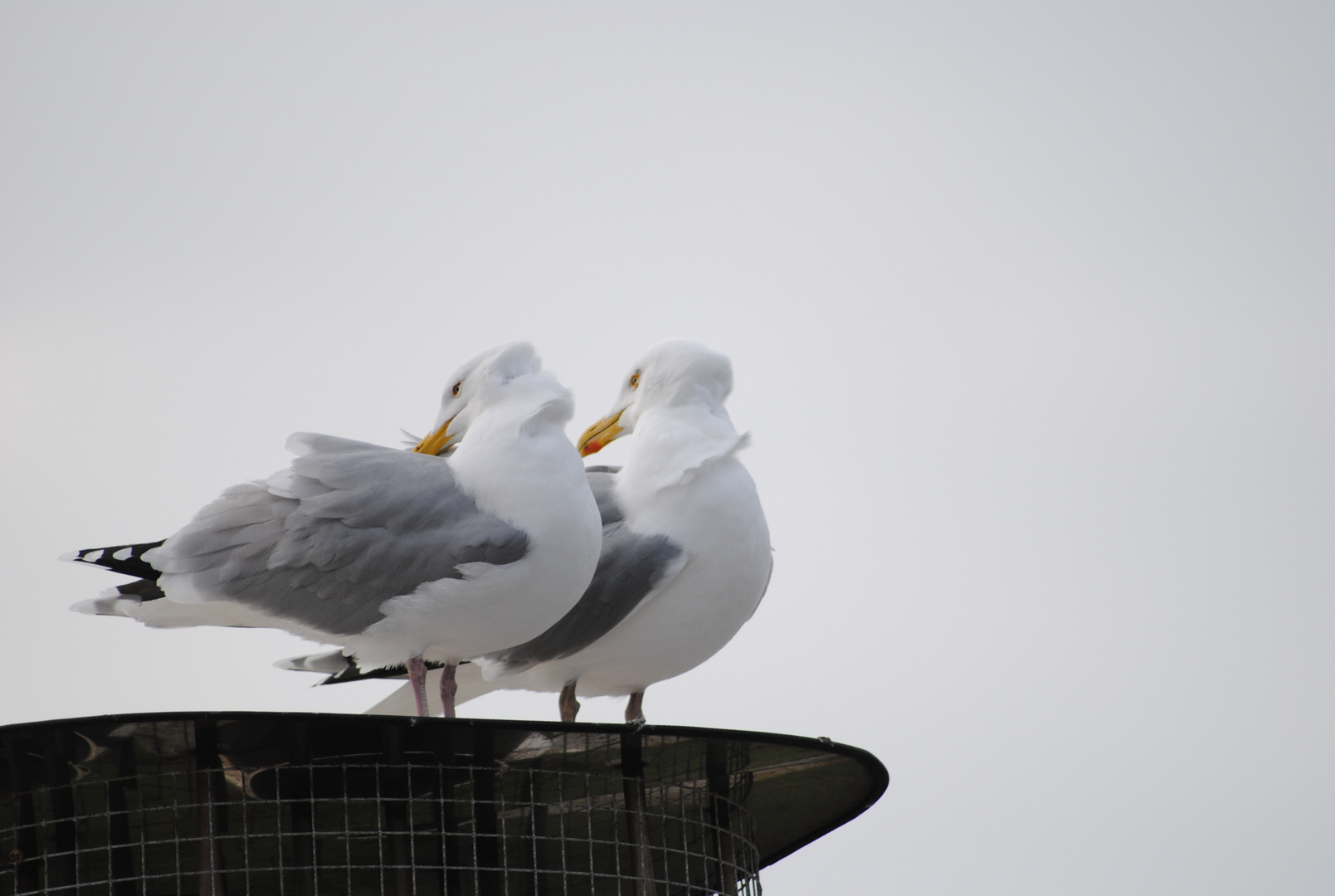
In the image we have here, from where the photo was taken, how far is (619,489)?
734 centimetres

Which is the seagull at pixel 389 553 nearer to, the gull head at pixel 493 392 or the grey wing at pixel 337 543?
the grey wing at pixel 337 543

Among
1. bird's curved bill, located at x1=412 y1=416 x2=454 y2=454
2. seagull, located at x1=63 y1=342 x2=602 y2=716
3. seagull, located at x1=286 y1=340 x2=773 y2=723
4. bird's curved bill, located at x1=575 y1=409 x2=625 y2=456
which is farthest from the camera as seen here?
bird's curved bill, located at x1=575 y1=409 x2=625 y2=456

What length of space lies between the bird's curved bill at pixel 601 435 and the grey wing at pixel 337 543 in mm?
1566

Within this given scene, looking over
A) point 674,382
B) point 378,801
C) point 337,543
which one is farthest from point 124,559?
point 674,382

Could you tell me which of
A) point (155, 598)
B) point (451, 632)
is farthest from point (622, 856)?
point (155, 598)

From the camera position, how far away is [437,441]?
7207 mm

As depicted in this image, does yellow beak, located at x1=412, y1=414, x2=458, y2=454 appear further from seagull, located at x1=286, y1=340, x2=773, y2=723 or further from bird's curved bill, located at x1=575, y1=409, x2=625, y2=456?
bird's curved bill, located at x1=575, y1=409, x2=625, y2=456

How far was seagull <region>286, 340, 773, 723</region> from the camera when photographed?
6.91m

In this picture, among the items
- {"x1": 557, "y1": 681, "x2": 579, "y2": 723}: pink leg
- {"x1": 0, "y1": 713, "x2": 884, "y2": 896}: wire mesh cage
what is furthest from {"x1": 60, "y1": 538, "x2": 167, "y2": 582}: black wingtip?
{"x1": 557, "y1": 681, "x2": 579, "y2": 723}: pink leg

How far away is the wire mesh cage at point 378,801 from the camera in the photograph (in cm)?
513

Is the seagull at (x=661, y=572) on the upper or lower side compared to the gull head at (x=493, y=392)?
lower

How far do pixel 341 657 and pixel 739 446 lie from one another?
2.09 metres

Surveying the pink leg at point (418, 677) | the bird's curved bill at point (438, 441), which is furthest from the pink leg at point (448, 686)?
the bird's curved bill at point (438, 441)

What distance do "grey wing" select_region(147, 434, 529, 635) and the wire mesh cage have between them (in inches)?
33.2
